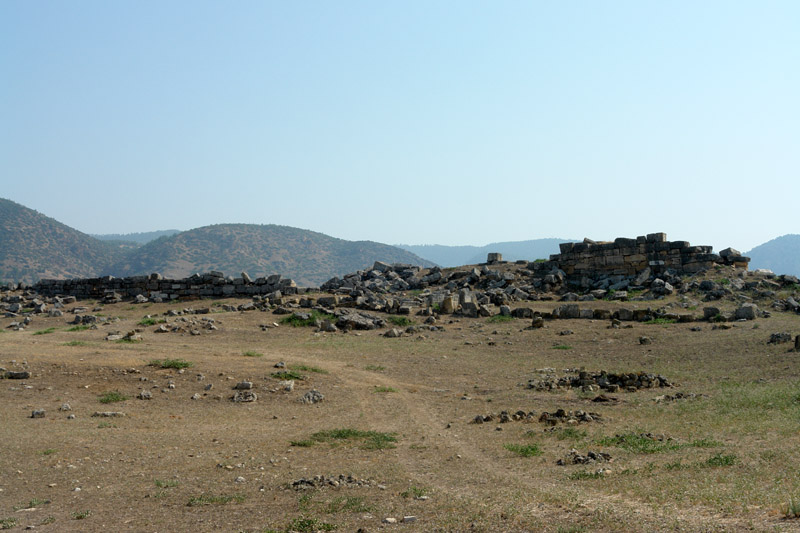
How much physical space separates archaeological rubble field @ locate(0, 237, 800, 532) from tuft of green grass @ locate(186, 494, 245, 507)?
3cm

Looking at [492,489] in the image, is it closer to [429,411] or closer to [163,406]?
[429,411]

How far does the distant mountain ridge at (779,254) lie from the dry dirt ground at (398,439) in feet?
416

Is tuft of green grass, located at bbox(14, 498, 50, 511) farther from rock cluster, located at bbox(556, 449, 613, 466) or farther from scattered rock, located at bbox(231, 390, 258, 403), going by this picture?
rock cluster, located at bbox(556, 449, 613, 466)

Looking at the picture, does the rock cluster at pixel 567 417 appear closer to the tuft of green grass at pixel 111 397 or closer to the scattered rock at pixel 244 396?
the scattered rock at pixel 244 396

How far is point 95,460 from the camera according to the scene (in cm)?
897

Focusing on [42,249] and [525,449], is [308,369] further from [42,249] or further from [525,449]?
[42,249]

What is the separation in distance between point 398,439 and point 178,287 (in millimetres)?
21506

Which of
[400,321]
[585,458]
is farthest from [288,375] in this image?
[400,321]

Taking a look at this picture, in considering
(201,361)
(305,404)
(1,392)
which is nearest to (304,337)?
(201,361)

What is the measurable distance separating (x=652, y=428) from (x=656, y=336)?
8.96 metres

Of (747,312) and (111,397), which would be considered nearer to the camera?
(111,397)

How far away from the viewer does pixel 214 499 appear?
744cm

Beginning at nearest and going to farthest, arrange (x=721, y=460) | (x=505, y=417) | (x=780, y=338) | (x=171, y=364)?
(x=721, y=460) → (x=505, y=417) → (x=171, y=364) → (x=780, y=338)

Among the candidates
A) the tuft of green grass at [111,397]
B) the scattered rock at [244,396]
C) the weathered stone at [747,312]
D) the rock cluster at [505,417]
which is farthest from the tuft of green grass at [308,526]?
the weathered stone at [747,312]
